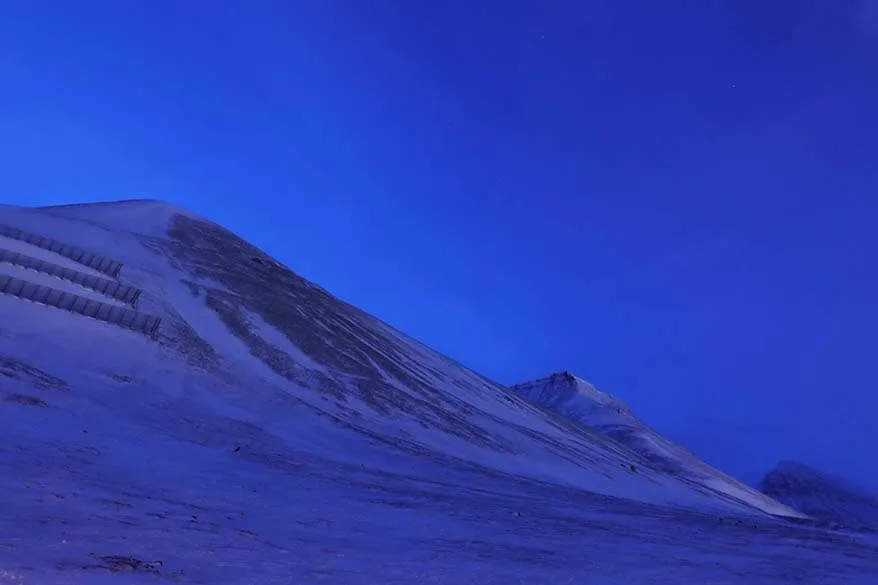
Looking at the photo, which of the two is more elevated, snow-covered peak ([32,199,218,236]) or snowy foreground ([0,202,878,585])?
snow-covered peak ([32,199,218,236])

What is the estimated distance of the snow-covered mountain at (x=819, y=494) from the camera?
474ft

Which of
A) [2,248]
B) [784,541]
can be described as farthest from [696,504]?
[2,248]

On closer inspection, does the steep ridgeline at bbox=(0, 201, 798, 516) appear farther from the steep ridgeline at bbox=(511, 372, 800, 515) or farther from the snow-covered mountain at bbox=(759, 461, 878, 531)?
the snow-covered mountain at bbox=(759, 461, 878, 531)

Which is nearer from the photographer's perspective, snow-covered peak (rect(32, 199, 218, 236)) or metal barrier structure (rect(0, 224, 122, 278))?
metal barrier structure (rect(0, 224, 122, 278))

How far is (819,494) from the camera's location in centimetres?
15888

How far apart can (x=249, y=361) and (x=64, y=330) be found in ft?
31.4

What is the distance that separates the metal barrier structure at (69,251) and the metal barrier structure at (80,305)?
28.2 feet

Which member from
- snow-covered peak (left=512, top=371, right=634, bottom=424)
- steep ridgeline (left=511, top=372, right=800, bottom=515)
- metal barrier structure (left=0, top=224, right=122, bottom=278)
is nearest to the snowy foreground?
metal barrier structure (left=0, top=224, right=122, bottom=278)

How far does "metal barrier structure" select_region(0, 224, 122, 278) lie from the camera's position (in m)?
41.3

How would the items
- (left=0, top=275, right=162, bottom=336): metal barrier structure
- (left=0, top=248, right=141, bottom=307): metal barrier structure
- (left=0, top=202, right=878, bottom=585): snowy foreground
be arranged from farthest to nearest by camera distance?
1. (left=0, top=248, right=141, bottom=307): metal barrier structure
2. (left=0, top=275, right=162, bottom=336): metal barrier structure
3. (left=0, top=202, right=878, bottom=585): snowy foreground

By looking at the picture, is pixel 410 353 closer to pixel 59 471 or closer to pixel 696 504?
pixel 696 504

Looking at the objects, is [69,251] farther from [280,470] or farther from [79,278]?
[280,470]

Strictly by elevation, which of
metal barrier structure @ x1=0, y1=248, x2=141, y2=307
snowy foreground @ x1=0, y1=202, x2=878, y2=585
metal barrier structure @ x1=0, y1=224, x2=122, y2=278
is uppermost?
metal barrier structure @ x1=0, y1=224, x2=122, y2=278

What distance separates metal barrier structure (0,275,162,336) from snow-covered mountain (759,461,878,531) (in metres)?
144
